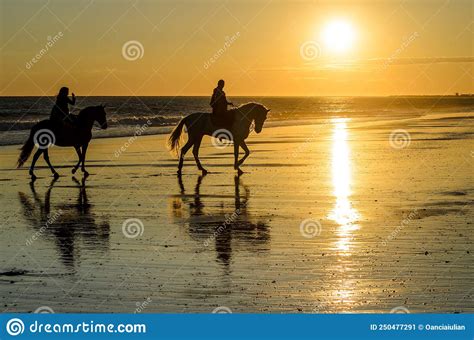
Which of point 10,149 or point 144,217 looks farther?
point 10,149

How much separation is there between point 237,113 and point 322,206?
750 centimetres

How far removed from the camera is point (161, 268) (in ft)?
36.4

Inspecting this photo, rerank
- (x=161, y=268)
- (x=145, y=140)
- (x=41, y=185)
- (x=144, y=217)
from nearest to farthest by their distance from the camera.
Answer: (x=161, y=268), (x=144, y=217), (x=41, y=185), (x=145, y=140)

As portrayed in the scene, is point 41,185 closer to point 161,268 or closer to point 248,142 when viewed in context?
point 161,268

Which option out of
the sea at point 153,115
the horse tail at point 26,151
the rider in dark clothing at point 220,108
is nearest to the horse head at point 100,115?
the horse tail at point 26,151

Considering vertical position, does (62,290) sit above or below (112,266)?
below

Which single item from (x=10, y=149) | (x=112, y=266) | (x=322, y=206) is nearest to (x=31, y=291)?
(x=112, y=266)

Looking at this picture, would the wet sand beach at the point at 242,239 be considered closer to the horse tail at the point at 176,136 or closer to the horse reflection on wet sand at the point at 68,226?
the horse reflection on wet sand at the point at 68,226

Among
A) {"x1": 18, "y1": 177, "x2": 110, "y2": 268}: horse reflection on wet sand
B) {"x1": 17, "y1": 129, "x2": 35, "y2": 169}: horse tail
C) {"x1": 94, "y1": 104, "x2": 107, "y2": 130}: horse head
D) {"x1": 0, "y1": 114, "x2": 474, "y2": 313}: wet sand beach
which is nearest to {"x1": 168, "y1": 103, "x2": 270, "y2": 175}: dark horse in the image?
{"x1": 0, "y1": 114, "x2": 474, "y2": 313}: wet sand beach

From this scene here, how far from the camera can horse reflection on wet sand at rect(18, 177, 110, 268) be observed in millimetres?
12367

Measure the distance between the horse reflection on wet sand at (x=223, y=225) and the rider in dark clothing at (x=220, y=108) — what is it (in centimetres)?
466

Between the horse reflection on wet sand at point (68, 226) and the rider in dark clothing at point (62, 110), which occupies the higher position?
the rider in dark clothing at point (62, 110)

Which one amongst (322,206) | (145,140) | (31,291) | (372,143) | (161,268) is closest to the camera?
(31,291)

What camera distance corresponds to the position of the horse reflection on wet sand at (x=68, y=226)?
487 inches
